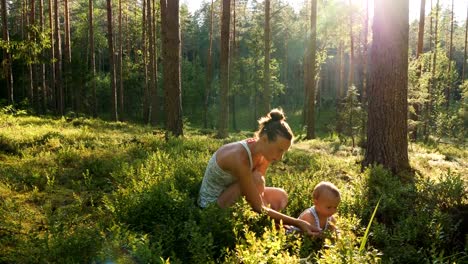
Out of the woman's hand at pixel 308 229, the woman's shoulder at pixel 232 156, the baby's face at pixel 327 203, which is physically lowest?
the woman's hand at pixel 308 229

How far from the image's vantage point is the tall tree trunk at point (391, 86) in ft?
27.5

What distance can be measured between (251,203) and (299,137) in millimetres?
18335

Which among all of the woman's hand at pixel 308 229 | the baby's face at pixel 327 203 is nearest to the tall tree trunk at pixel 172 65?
the baby's face at pixel 327 203

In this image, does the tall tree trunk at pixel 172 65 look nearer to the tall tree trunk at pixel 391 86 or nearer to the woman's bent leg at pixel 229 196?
the tall tree trunk at pixel 391 86

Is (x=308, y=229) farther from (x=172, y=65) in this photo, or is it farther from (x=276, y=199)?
(x=172, y=65)

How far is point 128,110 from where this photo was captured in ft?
159

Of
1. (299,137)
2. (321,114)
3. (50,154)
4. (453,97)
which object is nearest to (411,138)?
(299,137)

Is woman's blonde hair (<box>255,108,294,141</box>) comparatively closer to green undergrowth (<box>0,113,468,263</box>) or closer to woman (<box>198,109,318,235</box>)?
woman (<box>198,109,318,235</box>)

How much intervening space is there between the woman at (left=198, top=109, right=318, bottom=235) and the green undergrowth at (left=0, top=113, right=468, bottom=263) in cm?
25

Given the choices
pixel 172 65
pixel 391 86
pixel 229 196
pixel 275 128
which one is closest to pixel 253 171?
pixel 229 196

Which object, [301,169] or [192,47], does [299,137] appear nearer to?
[301,169]

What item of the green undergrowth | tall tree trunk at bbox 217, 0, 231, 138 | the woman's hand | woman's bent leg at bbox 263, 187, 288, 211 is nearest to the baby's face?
the green undergrowth

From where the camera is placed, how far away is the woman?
15.0 feet

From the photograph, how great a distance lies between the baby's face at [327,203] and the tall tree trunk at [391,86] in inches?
163
